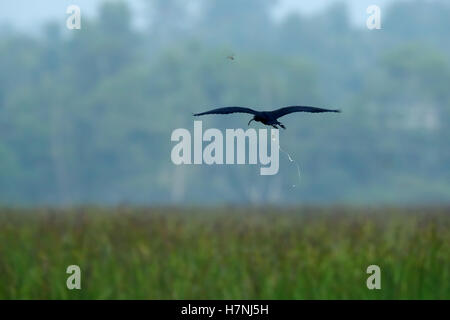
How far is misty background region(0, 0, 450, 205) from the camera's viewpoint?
55438 millimetres

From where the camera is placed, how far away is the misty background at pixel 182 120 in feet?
182

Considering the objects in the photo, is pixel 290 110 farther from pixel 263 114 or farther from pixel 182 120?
pixel 182 120

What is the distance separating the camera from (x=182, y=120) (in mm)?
60938

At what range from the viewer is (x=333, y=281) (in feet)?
19.0

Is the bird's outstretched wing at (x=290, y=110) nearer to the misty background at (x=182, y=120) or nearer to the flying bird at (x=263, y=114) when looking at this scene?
the flying bird at (x=263, y=114)

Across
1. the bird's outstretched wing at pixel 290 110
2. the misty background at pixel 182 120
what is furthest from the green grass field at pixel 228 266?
the misty background at pixel 182 120

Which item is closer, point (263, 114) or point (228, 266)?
point (263, 114)

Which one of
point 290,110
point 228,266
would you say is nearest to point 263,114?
point 290,110

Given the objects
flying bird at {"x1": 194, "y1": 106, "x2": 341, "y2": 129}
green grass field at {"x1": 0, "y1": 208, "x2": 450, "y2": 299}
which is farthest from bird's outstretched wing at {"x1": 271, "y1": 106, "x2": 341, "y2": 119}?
green grass field at {"x1": 0, "y1": 208, "x2": 450, "y2": 299}

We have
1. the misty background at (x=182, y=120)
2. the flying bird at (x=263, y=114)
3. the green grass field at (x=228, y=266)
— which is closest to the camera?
the flying bird at (x=263, y=114)
